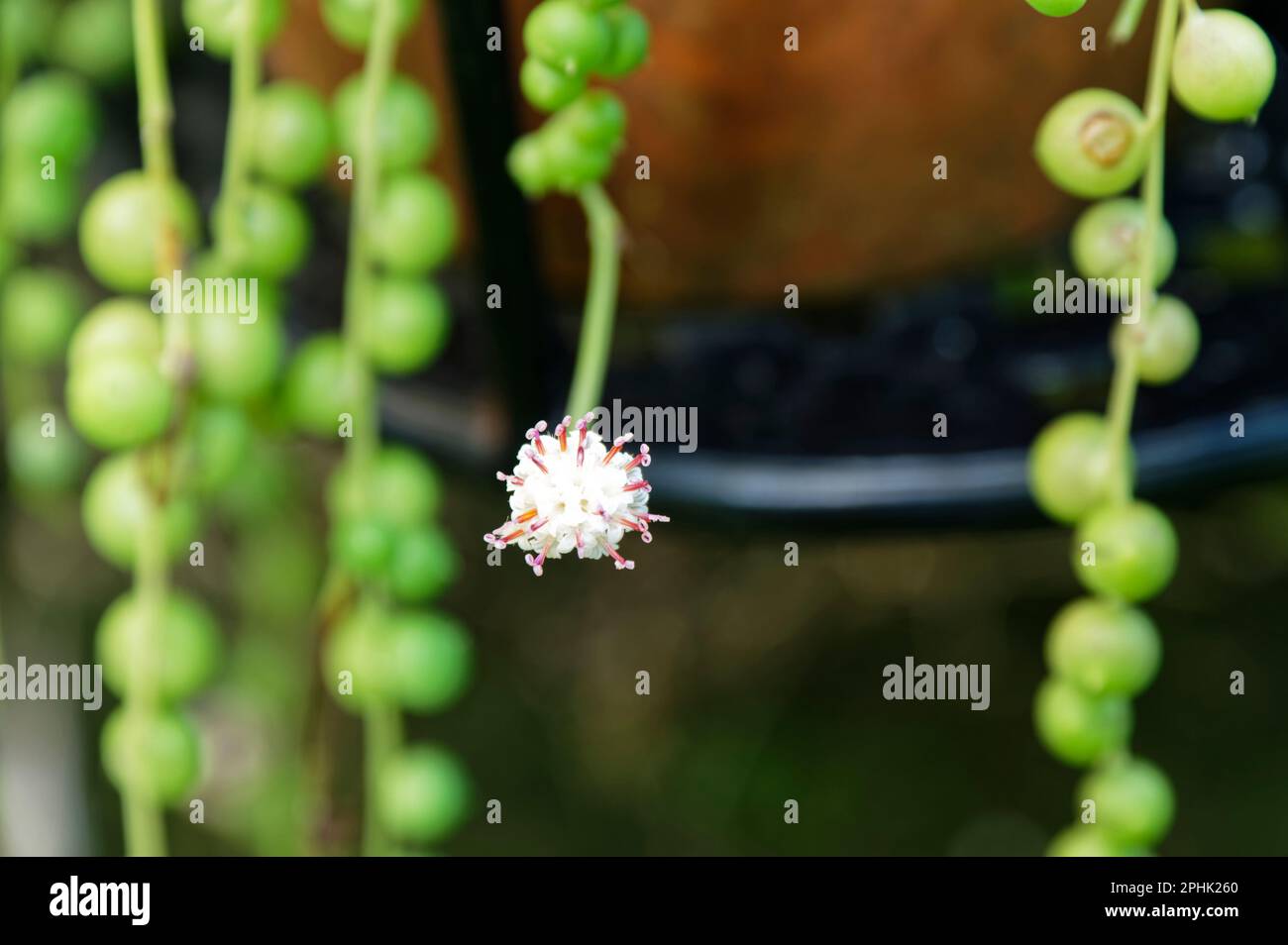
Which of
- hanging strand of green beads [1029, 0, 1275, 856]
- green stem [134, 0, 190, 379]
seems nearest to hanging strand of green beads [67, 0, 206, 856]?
green stem [134, 0, 190, 379]

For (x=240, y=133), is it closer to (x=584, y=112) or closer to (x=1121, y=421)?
(x=584, y=112)

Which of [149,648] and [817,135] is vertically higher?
[817,135]

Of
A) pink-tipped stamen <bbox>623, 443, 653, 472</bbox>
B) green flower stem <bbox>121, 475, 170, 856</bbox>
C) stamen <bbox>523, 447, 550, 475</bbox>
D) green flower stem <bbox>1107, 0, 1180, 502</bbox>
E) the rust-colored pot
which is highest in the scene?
the rust-colored pot

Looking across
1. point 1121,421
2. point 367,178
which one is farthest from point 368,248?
point 1121,421

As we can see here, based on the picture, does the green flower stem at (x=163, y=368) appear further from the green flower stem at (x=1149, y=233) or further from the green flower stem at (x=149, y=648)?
the green flower stem at (x=1149, y=233)

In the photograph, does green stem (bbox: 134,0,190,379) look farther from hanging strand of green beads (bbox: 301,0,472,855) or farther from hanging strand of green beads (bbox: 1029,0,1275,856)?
hanging strand of green beads (bbox: 1029,0,1275,856)
